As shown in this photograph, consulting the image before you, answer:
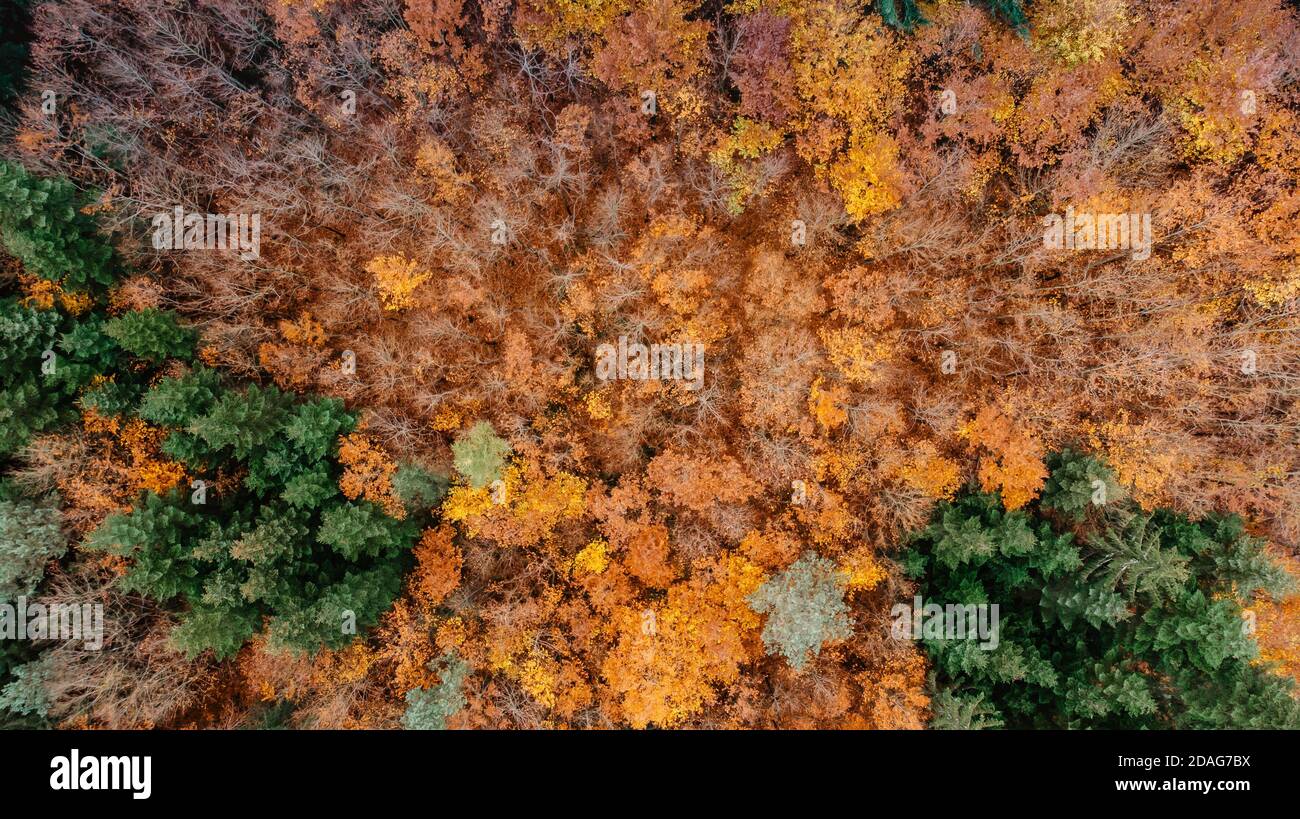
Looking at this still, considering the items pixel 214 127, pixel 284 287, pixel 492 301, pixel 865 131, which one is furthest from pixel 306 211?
pixel 865 131

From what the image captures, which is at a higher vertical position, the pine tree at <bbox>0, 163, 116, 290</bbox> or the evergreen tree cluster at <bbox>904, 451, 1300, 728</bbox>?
the pine tree at <bbox>0, 163, 116, 290</bbox>

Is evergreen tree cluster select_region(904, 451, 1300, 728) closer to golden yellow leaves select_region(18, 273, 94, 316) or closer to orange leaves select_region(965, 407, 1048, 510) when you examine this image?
orange leaves select_region(965, 407, 1048, 510)

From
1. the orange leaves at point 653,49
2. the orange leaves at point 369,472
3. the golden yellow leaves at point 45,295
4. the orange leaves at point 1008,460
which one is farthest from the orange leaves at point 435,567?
the orange leaves at point 1008,460

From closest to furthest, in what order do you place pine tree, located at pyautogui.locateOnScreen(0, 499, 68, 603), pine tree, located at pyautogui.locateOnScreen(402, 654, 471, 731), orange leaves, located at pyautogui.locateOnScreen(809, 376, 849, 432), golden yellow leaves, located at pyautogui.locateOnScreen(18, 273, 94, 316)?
pine tree, located at pyautogui.locateOnScreen(0, 499, 68, 603), golden yellow leaves, located at pyautogui.locateOnScreen(18, 273, 94, 316), pine tree, located at pyautogui.locateOnScreen(402, 654, 471, 731), orange leaves, located at pyautogui.locateOnScreen(809, 376, 849, 432)

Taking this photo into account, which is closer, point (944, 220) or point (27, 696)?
point (27, 696)

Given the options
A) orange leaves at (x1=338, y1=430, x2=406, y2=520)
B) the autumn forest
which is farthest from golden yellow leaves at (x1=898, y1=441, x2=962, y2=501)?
orange leaves at (x1=338, y1=430, x2=406, y2=520)
